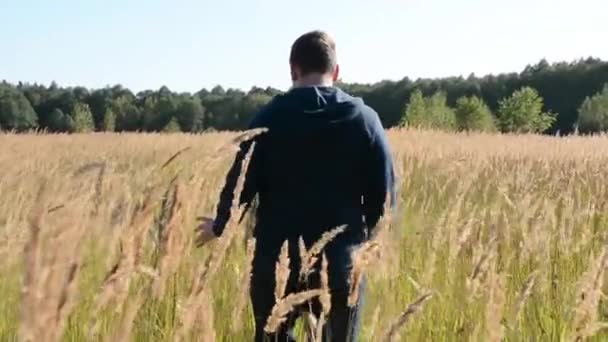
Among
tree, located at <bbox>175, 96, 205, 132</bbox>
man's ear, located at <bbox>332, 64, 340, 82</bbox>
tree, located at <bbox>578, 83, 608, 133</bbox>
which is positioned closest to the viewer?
man's ear, located at <bbox>332, 64, 340, 82</bbox>

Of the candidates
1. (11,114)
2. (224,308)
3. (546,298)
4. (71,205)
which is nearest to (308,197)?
(224,308)

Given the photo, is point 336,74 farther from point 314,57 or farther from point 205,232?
point 205,232

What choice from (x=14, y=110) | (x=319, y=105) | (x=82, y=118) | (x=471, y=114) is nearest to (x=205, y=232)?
(x=319, y=105)

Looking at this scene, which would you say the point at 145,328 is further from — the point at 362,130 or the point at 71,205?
the point at 71,205

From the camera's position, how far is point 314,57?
301cm

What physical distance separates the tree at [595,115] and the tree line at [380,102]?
13cm

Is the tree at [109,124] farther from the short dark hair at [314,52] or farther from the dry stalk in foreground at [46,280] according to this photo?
the dry stalk in foreground at [46,280]

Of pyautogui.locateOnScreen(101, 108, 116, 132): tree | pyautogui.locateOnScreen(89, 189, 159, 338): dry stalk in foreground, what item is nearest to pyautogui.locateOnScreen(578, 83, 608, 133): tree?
pyautogui.locateOnScreen(101, 108, 116, 132): tree

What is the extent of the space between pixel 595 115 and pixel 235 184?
51.1m

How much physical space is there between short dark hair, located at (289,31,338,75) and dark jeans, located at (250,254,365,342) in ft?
2.26

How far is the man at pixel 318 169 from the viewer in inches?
117

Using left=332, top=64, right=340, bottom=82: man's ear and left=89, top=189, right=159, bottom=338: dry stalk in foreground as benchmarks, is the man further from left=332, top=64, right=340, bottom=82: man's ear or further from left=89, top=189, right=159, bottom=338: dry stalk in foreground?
left=89, top=189, right=159, bottom=338: dry stalk in foreground

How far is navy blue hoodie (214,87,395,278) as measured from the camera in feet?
9.77

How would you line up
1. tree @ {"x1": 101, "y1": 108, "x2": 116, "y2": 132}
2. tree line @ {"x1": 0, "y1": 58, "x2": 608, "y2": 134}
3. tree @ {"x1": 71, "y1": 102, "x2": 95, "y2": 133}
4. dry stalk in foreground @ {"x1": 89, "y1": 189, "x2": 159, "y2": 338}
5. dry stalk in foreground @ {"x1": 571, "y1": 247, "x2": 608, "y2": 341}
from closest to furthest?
dry stalk in foreground @ {"x1": 89, "y1": 189, "x2": 159, "y2": 338} < dry stalk in foreground @ {"x1": 571, "y1": 247, "x2": 608, "y2": 341} < tree @ {"x1": 101, "y1": 108, "x2": 116, "y2": 132} < tree @ {"x1": 71, "y1": 102, "x2": 95, "y2": 133} < tree line @ {"x1": 0, "y1": 58, "x2": 608, "y2": 134}
